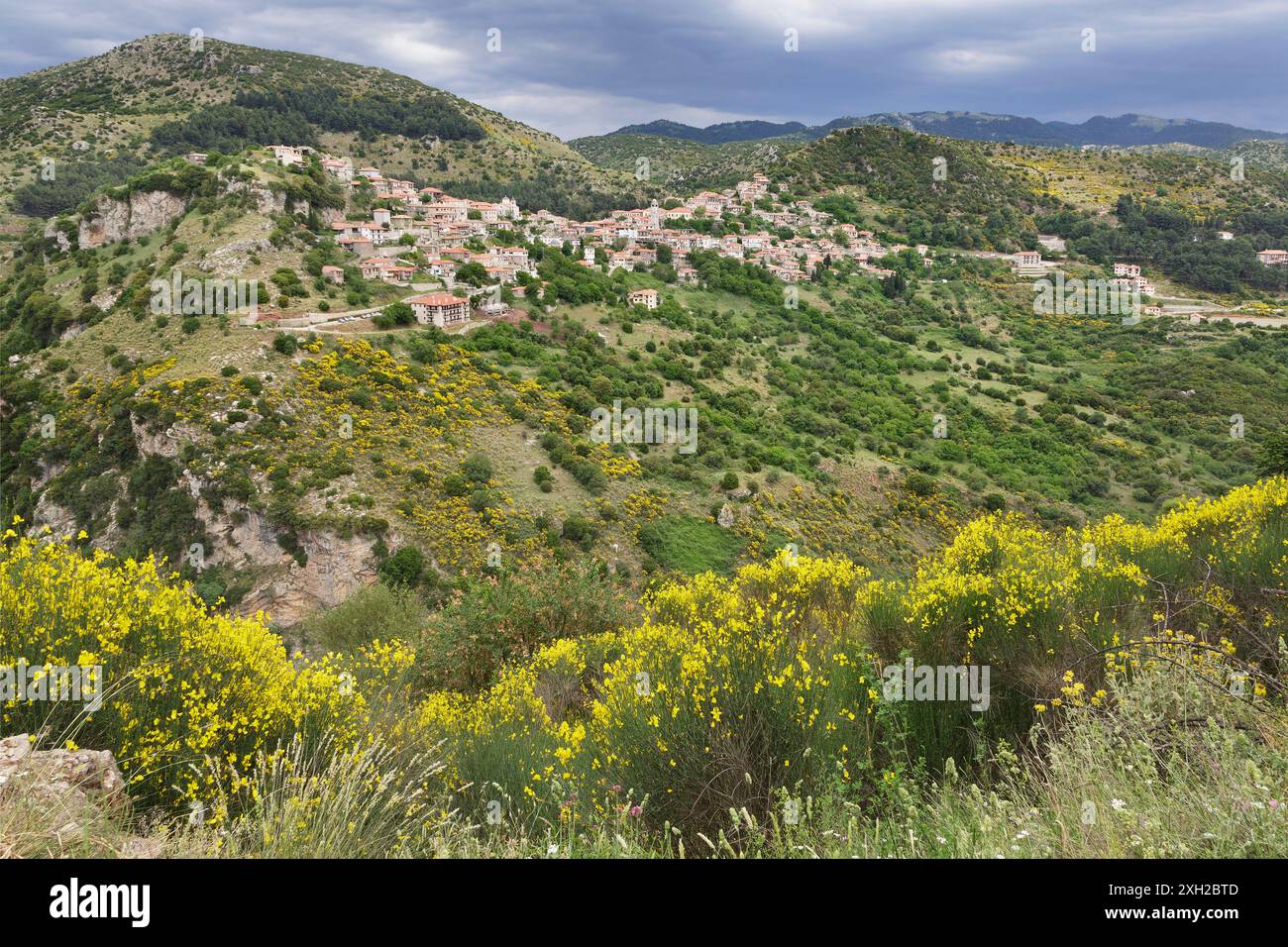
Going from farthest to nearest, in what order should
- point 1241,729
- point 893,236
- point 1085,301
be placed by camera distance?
point 893,236 < point 1085,301 < point 1241,729

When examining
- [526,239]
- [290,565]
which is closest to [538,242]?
[526,239]

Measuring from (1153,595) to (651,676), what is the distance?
5.47 meters

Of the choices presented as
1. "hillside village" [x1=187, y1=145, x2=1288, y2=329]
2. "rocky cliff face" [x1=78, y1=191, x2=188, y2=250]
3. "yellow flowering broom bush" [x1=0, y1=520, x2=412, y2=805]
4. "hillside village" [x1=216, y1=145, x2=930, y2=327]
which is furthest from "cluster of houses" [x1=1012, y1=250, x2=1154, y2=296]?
"yellow flowering broom bush" [x1=0, y1=520, x2=412, y2=805]

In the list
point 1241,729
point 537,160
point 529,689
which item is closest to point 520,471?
point 529,689

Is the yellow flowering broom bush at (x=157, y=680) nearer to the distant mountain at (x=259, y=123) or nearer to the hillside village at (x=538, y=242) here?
the hillside village at (x=538, y=242)

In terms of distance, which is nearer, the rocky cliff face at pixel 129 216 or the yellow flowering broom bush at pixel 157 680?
the yellow flowering broom bush at pixel 157 680

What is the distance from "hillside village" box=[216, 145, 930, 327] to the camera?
48156 mm

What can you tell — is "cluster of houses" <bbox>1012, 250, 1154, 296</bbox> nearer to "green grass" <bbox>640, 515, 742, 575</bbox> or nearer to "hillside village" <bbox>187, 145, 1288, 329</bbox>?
"hillside village" <bbox>187, 145, 1288, 329</bbox>

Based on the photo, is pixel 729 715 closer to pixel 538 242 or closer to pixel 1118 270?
pixel 538 242

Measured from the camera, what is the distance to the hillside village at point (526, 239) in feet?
158

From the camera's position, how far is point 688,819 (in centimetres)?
422

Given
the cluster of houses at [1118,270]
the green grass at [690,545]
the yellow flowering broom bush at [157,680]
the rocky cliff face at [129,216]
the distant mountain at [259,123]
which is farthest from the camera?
the distant mountain at [259,123]

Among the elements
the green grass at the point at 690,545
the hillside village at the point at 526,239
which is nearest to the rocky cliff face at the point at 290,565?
the green grass at the point at 690,545
